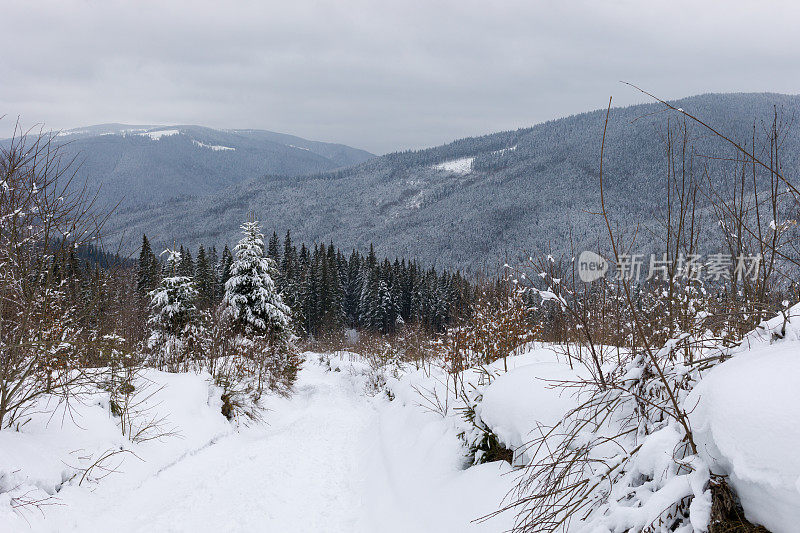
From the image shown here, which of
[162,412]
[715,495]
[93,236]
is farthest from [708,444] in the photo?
[162,412]

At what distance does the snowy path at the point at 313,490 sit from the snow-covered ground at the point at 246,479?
0.05ft

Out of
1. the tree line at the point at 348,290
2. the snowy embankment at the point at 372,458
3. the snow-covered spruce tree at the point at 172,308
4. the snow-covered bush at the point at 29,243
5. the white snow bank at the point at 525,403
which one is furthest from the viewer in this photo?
the tree line at the point at 348,290

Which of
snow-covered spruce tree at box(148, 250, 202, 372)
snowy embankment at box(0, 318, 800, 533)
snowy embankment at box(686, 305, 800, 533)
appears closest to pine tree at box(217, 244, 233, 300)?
snow-covered spruce tree at box(148, 250, 202, 372)

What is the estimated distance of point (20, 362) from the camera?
17.7 feet

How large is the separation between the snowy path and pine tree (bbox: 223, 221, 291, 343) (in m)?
9.01

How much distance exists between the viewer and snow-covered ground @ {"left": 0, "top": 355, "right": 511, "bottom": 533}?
189 inches

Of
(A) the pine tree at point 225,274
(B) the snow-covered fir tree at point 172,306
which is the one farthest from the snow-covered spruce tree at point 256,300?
(A) the pine tree at point 225,274

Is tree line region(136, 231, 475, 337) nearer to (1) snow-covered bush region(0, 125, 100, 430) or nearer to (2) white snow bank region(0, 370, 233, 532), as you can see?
(2) white snow bank region(0, 370, 233, 532)

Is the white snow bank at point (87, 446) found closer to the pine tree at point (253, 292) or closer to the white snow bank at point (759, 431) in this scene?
the white snow bank at point (759, 431)

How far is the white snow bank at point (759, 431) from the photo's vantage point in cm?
159

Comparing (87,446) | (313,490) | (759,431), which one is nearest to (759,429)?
(759,431)

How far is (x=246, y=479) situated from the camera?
7.16m

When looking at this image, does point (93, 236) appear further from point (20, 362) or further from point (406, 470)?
point (406, 470)

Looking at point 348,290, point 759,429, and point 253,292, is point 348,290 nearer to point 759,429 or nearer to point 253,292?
point 253,292
